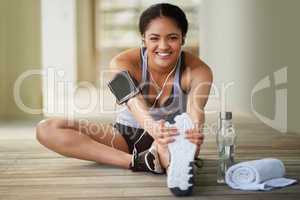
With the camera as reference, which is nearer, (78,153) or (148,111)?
(148,111)

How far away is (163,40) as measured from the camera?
2.03 metres

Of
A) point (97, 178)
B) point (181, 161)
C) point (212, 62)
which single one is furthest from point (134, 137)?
point (212, 62)

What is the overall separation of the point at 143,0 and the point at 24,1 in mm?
4876

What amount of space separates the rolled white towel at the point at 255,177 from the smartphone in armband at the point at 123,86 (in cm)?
50

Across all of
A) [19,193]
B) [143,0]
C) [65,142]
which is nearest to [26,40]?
[65,142]

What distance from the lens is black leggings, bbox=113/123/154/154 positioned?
2.25 meters

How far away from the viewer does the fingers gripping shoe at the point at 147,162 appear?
2.01 m

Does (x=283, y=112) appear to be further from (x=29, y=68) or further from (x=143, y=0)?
(x=143, y=0)

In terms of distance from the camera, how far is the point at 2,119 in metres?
4.00

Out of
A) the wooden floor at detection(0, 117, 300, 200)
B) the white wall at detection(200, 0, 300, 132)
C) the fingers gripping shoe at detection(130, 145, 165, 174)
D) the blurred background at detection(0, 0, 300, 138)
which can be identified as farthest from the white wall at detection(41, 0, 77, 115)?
the fingers gripping shoe at detection(130, 145, 165, 174)

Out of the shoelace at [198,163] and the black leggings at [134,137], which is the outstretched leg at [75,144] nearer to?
the black leggings at [134,137]

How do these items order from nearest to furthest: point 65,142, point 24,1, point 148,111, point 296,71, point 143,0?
1. point 148,111
2. point 65,142
3. point 296,71
4. point 24,1
5. point 143,0

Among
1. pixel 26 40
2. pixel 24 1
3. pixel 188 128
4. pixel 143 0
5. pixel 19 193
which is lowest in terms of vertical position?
pixel 19 193

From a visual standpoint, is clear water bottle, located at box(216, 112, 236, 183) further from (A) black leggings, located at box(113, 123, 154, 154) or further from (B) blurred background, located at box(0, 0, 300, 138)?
(B) blurred background, located at box(0, 0, 300, 138)
